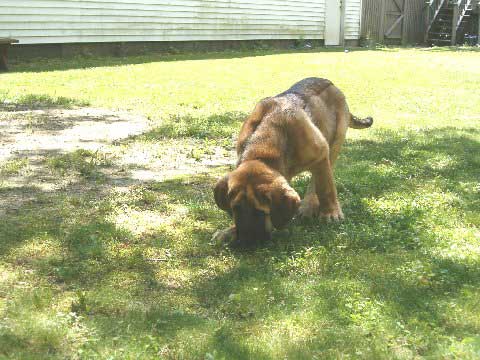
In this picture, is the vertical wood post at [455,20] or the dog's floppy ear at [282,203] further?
the vertical wood post at [455,20]

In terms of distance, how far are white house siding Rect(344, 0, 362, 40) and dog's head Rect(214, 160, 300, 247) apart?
2833 centimetres

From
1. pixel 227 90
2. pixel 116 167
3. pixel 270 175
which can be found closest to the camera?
pixel 270 175

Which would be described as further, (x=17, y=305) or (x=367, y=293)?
(x=367, y=293)

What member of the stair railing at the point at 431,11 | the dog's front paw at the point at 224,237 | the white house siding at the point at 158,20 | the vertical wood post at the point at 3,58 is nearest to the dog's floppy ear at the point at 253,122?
the dog's front paw at the point at 224,237

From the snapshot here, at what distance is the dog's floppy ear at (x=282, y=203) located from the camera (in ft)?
14.5

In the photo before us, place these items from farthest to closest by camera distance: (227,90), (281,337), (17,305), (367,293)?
(227,90) < (367,293) < (17,305) < (281,337)

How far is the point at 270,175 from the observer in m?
4.56

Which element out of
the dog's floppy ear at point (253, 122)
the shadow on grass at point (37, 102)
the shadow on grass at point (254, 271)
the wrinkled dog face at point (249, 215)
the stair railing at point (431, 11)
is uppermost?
the stair railing at point (431, 11)

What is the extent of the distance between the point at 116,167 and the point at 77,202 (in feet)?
4.66

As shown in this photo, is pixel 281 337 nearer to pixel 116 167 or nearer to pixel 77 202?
pixel 77 202

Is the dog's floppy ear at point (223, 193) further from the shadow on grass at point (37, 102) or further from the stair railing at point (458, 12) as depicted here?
the stair railing at point (458, 12)

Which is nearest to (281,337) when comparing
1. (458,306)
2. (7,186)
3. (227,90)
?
(458,306)

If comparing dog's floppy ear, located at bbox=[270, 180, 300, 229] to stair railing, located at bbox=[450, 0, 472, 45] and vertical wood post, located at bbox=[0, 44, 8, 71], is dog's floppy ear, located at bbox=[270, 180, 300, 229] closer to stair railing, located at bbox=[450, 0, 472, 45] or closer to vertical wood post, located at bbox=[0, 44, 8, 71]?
vertical wood post, located at bbox=[0, 44, 8, 71]

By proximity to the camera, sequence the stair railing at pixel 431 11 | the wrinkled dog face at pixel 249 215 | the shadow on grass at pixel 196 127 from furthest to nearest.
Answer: the stair railing at pixel 431 11
the shadow on grass at pixel 196 127
the wrinkled dog face at pixel 249 215
